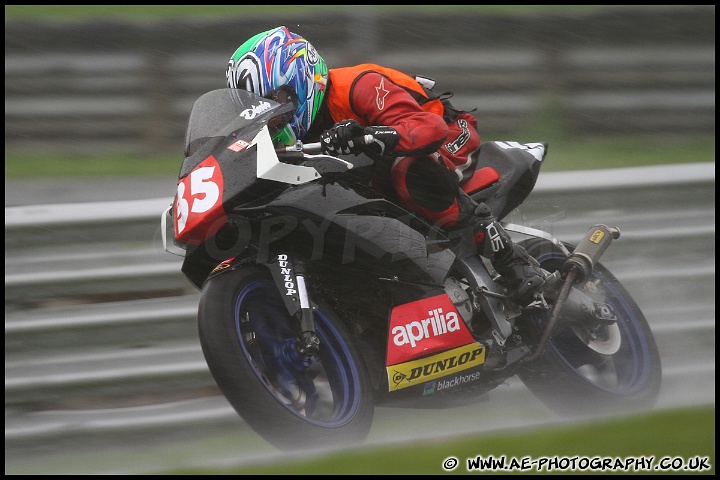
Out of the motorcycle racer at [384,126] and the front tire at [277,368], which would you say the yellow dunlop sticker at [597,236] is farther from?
the front tire at [277,368]

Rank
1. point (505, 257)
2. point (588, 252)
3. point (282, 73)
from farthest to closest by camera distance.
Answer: point (588, 252)
point (505, 257)
point (282, 73)

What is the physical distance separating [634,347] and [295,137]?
194cm

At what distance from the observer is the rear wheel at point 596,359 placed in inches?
169

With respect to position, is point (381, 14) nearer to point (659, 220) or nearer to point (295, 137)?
point (659, 220)

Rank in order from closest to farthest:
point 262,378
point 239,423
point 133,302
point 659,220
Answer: point 262,378 → point 239,423 → point 133,302 → point 659,220

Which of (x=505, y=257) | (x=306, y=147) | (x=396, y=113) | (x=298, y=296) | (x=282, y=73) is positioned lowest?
(x=298, y=296)

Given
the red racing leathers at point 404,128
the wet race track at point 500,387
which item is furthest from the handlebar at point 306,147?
the wet race track at point 500,387

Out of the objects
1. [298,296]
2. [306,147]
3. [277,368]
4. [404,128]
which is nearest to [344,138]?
[306,147]

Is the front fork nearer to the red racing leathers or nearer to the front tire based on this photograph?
the front tire

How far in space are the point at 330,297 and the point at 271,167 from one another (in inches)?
23.2

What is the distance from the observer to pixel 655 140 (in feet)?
25.6

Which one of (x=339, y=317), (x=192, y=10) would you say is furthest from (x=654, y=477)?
(x=192, y=10)

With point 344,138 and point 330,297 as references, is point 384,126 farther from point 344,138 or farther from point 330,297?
point 330,297

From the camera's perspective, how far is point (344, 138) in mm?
3455
